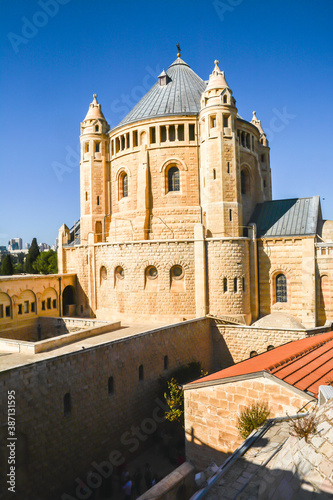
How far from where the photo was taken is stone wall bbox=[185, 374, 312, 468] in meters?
11.3

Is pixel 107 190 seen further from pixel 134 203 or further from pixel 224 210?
pixel 224 210

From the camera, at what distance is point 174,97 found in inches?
1169

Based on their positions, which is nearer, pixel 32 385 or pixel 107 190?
pixel 32 385

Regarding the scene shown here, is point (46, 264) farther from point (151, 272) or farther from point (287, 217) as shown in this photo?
point (287, 217)

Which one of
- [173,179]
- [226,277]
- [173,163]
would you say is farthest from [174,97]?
[226,277]

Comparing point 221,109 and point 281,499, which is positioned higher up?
point 221,109

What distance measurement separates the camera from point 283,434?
9.92 m

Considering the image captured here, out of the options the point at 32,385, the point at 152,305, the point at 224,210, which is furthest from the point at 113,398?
the point at 224,210

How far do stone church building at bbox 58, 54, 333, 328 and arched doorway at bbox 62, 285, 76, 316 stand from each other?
9.8 inches

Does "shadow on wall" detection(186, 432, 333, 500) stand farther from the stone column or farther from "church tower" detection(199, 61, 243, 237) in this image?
"church tower" detection(199, 61, 243, 237)

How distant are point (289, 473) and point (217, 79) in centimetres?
2538

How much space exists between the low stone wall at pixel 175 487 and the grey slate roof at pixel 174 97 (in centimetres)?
Result: 2352

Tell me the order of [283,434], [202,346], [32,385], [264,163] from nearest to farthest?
[283,434], [32,385], [202,346], [264,163]

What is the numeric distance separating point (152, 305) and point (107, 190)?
A: 11620 mm
